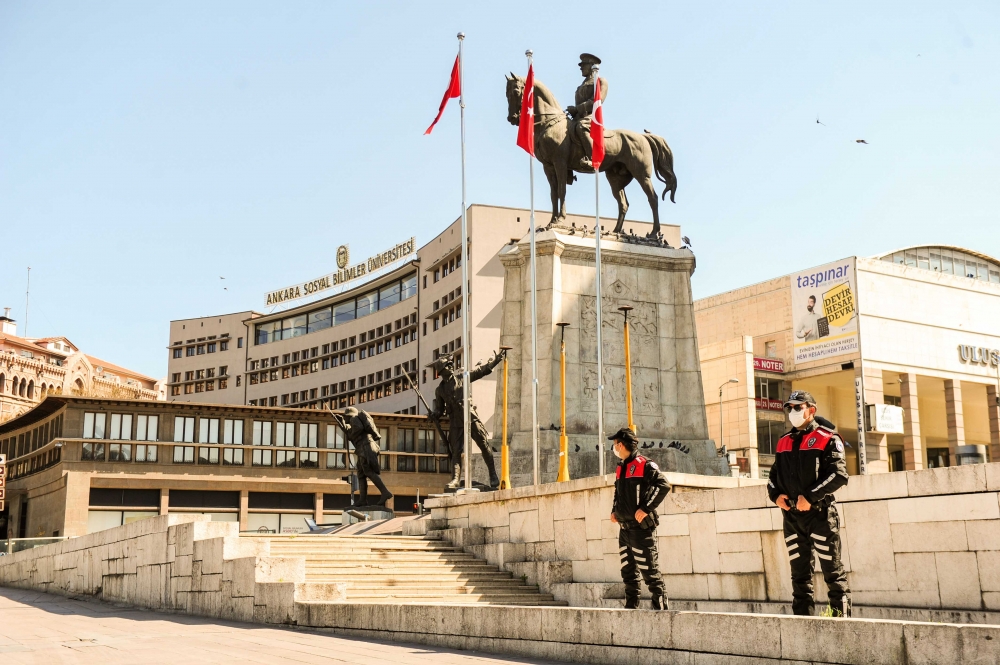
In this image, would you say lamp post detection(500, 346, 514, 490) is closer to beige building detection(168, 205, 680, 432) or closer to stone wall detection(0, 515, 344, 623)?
stone wall detection(0, 515, 344, 623)

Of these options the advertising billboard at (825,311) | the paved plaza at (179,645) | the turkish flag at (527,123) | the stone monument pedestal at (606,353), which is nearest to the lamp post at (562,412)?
the stone monument pedestal at (606,353)

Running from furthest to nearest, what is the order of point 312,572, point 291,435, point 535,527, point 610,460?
point 291,435 → point 610,460 → point 535,527 → point 312,572

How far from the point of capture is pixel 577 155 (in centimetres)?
2736

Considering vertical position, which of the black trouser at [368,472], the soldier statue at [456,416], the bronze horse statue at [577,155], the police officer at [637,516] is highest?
the bronze horse statue at [577,155]

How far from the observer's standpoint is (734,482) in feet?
60.3

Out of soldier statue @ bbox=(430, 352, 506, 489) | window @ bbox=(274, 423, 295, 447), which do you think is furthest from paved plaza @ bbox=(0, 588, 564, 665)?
window @ bbox=(274, 423, 295, 447)

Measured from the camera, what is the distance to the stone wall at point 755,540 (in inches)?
422

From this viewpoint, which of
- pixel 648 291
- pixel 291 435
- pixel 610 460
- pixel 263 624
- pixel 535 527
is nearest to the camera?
pixel 263 624

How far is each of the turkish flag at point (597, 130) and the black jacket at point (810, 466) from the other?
54.7 feet

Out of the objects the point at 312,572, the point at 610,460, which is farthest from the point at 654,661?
the point at 610,460

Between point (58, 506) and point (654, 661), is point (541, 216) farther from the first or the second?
point (654, 661)

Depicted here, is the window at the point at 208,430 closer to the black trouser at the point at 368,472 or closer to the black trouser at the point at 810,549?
the black trouser at the point at 368,472

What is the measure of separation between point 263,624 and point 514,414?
1236 centimetres

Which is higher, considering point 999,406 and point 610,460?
point 999,406
